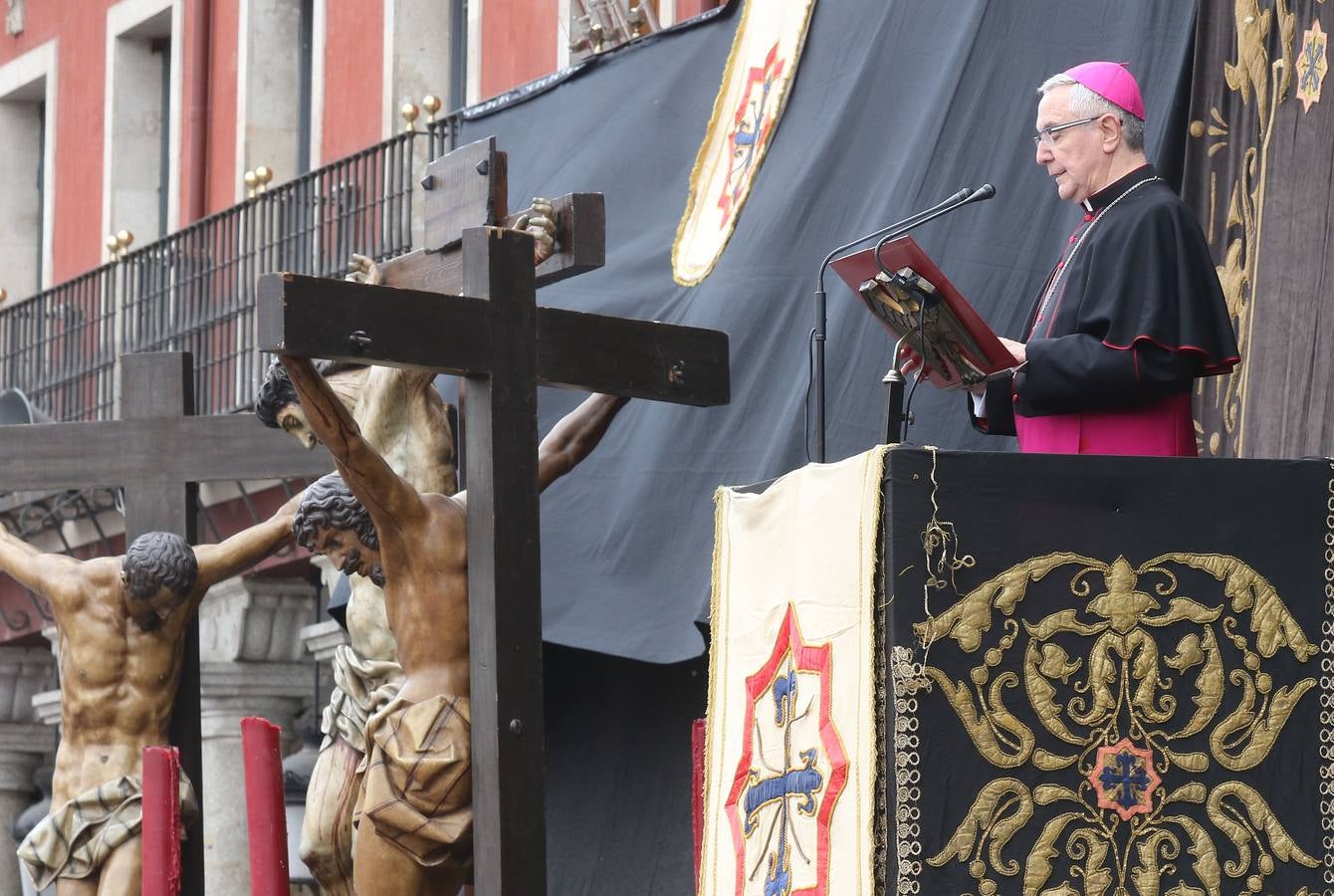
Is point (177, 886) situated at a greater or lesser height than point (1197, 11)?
lesser

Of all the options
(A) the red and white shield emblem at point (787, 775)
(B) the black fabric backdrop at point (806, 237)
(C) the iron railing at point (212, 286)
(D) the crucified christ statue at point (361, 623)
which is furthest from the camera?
(C) the iron railing at point (212, 286)

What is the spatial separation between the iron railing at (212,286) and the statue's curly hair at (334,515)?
6942 mm

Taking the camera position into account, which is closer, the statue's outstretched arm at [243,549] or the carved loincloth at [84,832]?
the statue's outstretched arm at [243,549]

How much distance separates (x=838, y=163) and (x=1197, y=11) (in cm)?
131

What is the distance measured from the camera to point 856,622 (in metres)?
4.73

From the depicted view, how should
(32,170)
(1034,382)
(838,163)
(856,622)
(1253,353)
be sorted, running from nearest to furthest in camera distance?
(856,622) → (1034,382) → (1253,353) → (838,163) → (32,170)

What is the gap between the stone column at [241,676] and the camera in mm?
13625

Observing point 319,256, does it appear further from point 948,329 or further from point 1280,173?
point 948,329

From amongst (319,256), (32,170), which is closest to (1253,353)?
(319,256)

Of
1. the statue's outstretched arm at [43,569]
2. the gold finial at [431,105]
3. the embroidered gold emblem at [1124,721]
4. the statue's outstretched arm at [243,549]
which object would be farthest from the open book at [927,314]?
the gold finial at [431,105]

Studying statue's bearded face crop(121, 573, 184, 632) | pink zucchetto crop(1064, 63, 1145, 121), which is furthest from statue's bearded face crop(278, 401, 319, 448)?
pink zucchetto crop(1064, 63, 1145, 121)

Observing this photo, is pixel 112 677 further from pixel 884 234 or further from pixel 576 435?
pixel 884 234

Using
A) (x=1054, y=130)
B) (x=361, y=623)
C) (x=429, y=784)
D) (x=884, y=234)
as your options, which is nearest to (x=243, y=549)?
(x=361, y=623)

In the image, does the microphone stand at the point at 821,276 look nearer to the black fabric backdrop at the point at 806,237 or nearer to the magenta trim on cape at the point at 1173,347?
the magenta trim on cape at the point at 1173,347
